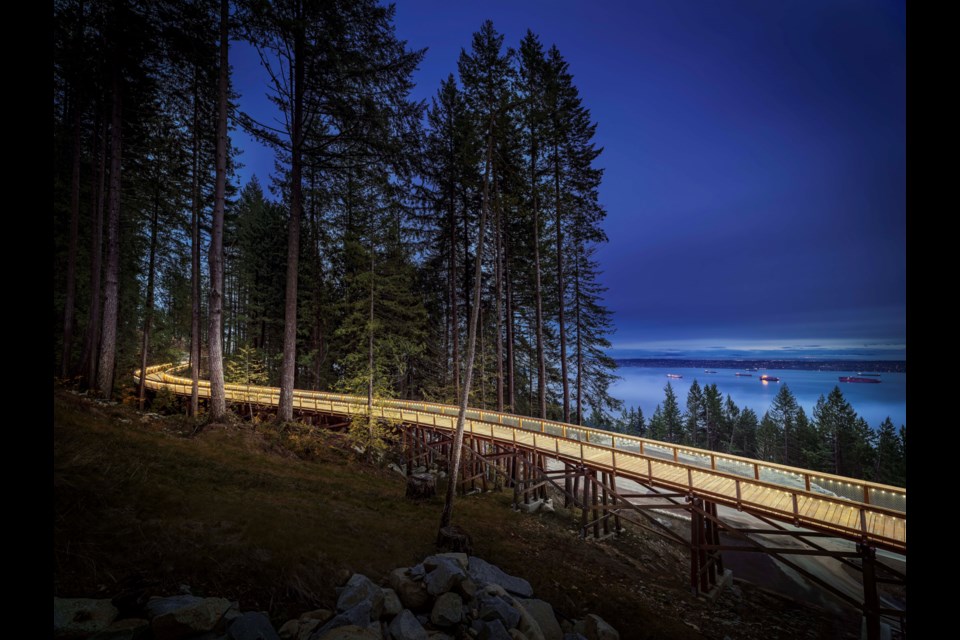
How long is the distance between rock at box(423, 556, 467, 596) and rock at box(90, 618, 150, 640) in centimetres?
367

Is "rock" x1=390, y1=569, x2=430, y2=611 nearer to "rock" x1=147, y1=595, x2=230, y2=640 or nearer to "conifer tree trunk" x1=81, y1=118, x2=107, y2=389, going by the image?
"rock" x1=147, y1=595, x2=230, y2=640

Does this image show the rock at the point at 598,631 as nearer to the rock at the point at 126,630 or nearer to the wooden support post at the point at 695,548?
the wooden support post at the point at 695,548

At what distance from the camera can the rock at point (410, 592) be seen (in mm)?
5715

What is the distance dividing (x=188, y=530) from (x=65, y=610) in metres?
2.50

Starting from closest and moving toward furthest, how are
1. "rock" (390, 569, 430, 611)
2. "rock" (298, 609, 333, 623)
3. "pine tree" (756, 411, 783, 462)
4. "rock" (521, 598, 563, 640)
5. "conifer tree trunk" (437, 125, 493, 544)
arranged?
"rock" (298, 609, 333, 623)
"rock" (390, 569, 430, 611)
"rock" (521, 598, 563, 640)
"conifer tree trunk" (437, 125, 493, 544)
"pine tree" (756, 411, 783, 462)

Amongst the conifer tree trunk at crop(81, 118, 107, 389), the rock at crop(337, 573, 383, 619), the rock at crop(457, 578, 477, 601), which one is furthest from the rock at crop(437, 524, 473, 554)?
the conifer tree trunk at crop(81, 118, 107, 389)

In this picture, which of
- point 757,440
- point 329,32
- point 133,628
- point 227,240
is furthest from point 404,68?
point 757,440

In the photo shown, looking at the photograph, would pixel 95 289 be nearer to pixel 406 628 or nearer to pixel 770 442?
pixel 406 628

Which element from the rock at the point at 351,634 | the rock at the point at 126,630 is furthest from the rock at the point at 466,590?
the rock at the point at 126,630

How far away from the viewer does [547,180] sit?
2123 centimetres

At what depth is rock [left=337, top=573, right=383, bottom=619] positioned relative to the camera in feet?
16.8

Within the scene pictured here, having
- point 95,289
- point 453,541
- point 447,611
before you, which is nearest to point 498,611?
point 447,611

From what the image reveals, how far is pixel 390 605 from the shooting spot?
17.7 ft

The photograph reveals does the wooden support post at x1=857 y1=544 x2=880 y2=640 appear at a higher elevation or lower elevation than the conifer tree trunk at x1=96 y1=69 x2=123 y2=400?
lower
